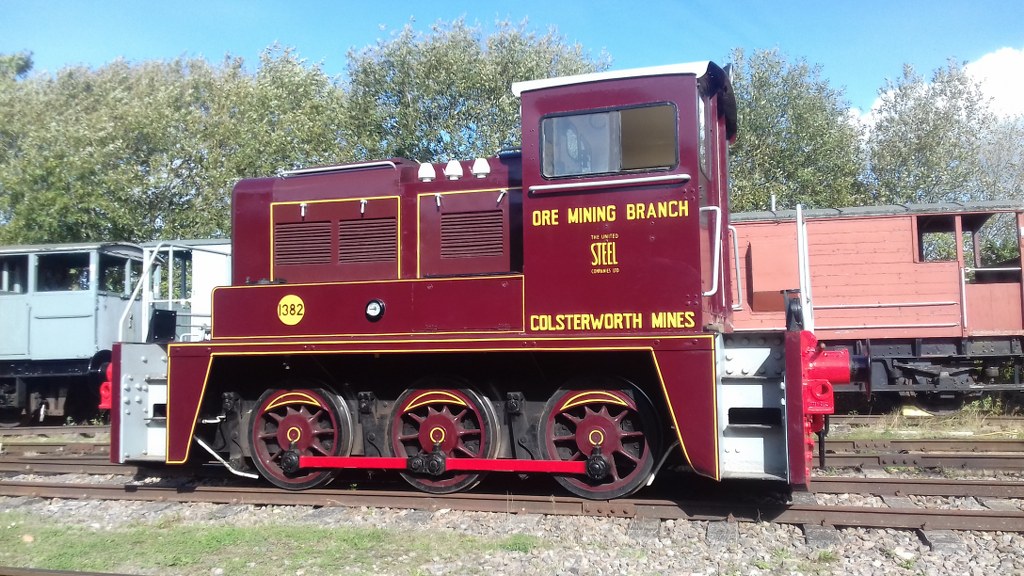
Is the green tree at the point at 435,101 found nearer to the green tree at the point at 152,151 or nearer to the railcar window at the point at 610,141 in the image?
the green tree at the point at 152,151

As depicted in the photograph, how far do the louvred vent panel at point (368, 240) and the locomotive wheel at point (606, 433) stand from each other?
2045 mm

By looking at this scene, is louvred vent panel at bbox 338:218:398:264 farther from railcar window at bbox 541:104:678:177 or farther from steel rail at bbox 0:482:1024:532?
steel rail at bbox 0:482:1024:532

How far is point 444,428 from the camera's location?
20.6ft

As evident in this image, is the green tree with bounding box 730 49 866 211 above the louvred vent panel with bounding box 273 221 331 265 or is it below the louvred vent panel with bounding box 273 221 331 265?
above

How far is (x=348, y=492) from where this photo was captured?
6.46m

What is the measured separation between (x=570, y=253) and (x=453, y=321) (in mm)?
1144

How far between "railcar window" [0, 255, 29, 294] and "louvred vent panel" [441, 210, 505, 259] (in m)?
10.3

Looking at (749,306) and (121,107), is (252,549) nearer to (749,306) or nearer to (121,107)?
(749,306)

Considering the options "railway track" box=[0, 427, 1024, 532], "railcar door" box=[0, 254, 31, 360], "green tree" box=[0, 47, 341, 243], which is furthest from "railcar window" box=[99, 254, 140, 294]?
"railway track" box=[0, 427, 1024, 532]

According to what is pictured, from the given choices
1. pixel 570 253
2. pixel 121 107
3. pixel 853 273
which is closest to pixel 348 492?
pixel 570 253

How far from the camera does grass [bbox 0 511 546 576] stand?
4855mm

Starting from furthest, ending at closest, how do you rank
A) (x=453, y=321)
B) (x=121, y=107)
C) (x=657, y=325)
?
(x=121, y=107) < (x=453, y=321) < (x=657, y=325)

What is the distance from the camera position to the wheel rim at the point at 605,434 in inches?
232

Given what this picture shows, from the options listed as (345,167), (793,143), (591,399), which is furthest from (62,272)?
(793,143)
